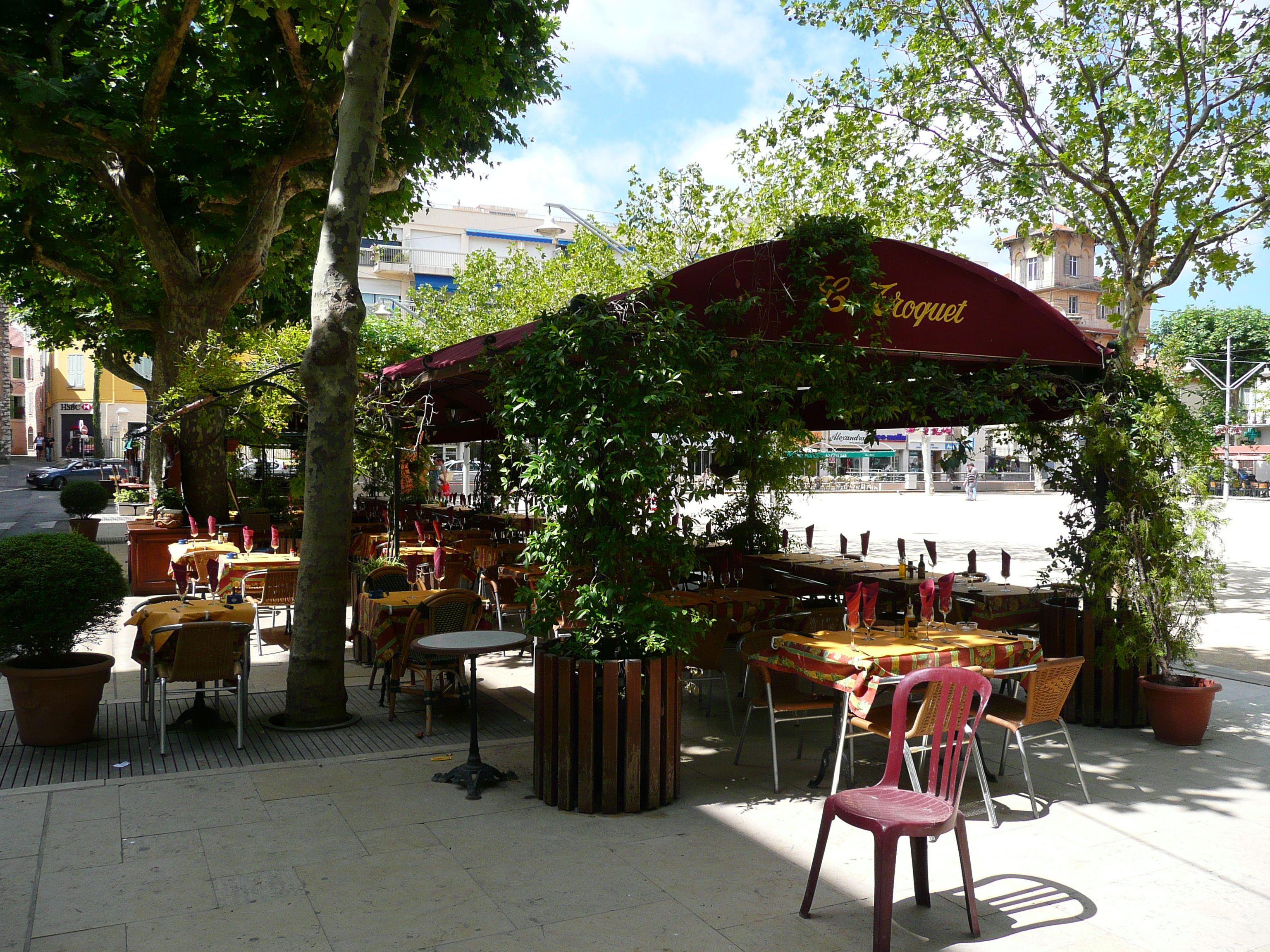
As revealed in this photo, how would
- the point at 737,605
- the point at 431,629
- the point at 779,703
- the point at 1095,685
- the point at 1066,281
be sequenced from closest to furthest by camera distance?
1. the point at 779,703
2. the point at 1095,685
3. the point at 431,629
4. the point at 737,605
5. the point at 1066,281

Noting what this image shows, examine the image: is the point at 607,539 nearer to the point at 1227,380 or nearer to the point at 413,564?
the point at 413,564

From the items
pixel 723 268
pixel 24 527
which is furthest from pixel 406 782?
pixel 24 527

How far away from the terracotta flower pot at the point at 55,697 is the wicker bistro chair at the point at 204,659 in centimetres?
35

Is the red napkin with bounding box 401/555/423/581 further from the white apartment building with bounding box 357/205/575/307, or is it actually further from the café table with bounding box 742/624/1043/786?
the white apartment building with bounding box 357/205/575/307

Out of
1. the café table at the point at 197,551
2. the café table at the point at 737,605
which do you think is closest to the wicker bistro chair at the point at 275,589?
the café table at the point at 197,551

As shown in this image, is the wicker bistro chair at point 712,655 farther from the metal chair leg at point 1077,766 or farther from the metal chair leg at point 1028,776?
the metal chair leg at point 1077,766

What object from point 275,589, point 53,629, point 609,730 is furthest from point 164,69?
point 609,730

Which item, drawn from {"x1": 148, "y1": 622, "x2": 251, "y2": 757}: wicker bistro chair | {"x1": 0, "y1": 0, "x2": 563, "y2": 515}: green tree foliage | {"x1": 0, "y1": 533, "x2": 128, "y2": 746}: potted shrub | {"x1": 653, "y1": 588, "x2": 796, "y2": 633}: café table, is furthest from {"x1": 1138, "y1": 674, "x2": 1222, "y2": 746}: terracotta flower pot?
{"x1": 0, "y1": 0, "x2": 563, "y2": 515}: green tree foliage

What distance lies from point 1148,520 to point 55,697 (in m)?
7.34

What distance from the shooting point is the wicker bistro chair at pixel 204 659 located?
20.0 feet

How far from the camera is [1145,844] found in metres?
4.63

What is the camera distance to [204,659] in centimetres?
614

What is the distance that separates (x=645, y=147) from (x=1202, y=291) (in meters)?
12.6

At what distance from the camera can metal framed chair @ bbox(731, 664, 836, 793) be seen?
5.40m
